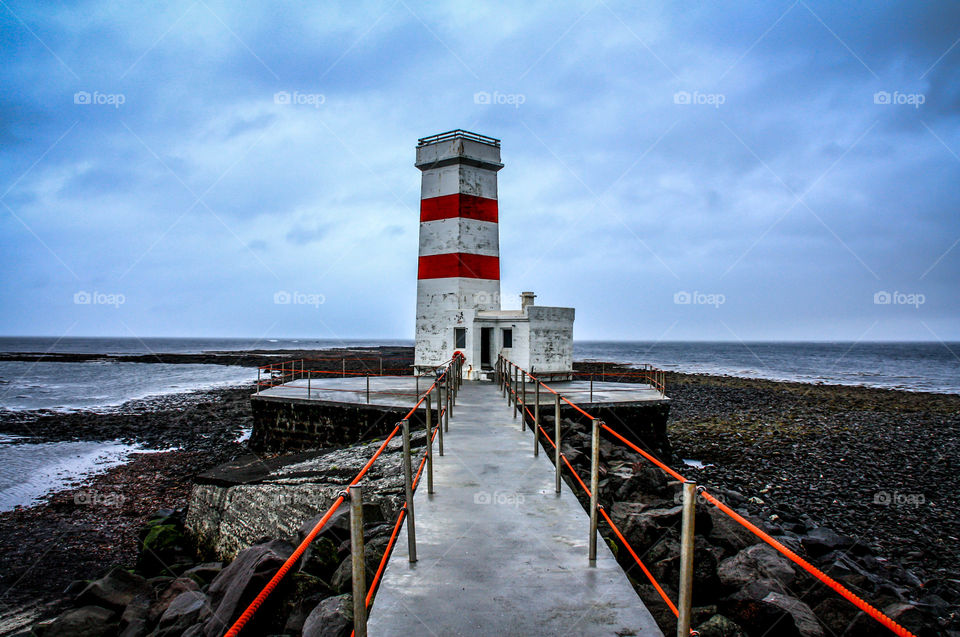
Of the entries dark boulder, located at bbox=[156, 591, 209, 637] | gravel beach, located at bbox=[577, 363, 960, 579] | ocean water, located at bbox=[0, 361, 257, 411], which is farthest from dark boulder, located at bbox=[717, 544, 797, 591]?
ocean water, located at bbox=[0, 361, 257, 411]

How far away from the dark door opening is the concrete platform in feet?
4.72

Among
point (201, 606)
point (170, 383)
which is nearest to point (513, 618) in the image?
point (201, 606)

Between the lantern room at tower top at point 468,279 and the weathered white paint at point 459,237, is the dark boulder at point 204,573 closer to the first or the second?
the lantern room at tower top at point 468,279

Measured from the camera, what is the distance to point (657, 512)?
5.63 metres

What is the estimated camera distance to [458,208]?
643 inches

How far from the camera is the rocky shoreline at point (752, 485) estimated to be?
7066mm

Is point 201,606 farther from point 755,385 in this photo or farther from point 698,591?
point 755,385

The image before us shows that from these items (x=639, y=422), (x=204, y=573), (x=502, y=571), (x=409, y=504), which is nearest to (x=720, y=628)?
(x=502, y=571)

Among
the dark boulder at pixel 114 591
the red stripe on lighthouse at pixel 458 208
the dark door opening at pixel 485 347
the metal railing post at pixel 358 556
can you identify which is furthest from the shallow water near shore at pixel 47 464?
the metal railing post at pixel 358 556

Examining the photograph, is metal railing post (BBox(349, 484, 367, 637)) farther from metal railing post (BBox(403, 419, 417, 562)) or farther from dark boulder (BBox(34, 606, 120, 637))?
dark boulder (BBox(34, 606, 120, 637))

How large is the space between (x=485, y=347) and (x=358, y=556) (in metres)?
15.0

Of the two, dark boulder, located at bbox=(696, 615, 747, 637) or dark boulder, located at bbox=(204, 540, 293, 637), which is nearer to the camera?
dark boulder, located at bbox=(696, 615, 747, 637)

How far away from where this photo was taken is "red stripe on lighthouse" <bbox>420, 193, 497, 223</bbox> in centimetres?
1642

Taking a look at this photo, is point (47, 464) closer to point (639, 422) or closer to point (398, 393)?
point (398, 393)
